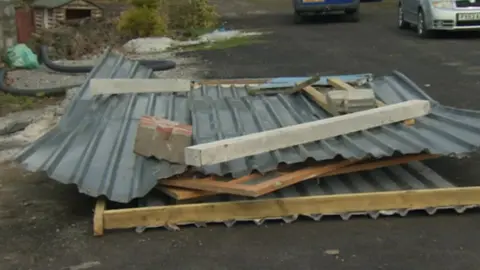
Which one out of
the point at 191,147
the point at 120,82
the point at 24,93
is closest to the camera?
the point at 191,147

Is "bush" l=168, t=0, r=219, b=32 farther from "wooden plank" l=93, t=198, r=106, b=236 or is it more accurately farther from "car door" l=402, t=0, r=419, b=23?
"wooden plank" l=93, t=198, r=106, b=236

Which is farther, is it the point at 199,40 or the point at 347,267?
the point at 199,40

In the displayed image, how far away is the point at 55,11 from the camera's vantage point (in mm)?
18156

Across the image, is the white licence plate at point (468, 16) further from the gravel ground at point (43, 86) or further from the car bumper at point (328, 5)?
the gravel ground at point (43, 86)

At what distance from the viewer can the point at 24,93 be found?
10719mm

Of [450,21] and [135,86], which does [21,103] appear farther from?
[450,21]

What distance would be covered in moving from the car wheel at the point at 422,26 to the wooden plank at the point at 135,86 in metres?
9.56

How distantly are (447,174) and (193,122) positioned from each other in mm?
2170

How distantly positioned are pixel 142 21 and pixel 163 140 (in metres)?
13.2

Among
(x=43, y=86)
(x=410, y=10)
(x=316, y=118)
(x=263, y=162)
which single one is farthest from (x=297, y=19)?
(x=263, y=162)

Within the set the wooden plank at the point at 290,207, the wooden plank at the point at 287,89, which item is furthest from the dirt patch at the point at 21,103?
the wooden plank at the point at 290,207

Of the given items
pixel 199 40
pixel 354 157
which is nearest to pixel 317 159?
pixel 354 157

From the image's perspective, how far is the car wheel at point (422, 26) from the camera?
16.3 meters

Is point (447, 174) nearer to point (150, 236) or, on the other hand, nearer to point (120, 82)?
point (150, 236)
